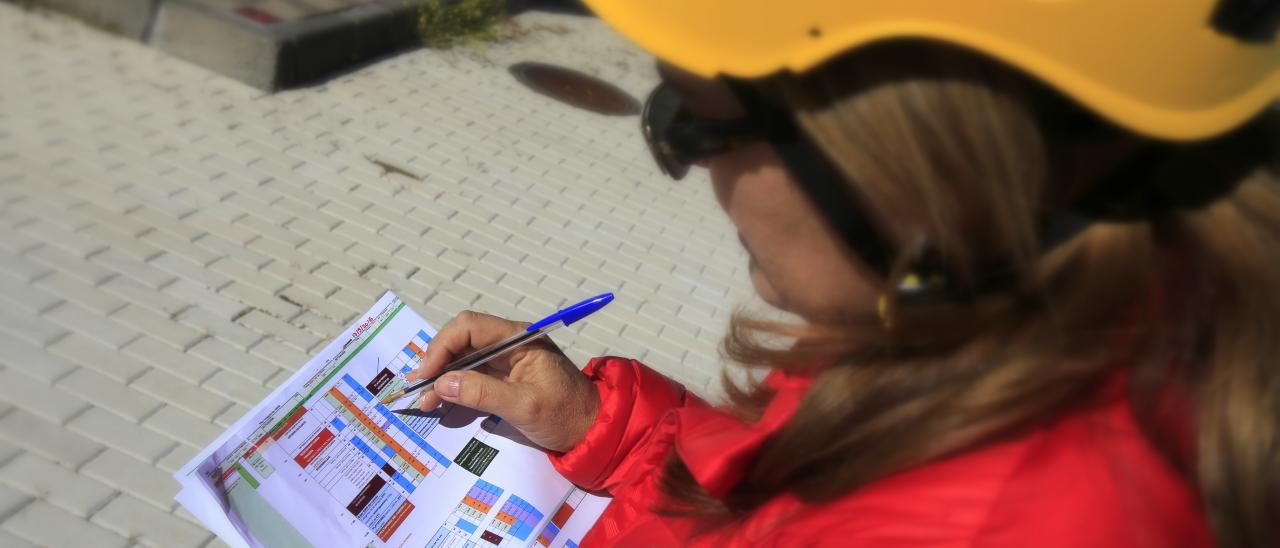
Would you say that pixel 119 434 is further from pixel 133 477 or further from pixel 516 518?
pixel 516 518

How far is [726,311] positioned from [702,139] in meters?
3.62

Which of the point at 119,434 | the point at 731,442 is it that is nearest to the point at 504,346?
the point at 731,442

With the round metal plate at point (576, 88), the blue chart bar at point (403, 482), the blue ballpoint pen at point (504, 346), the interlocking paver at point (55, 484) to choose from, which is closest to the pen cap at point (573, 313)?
the blue ballpoint pen at point (504, 346)

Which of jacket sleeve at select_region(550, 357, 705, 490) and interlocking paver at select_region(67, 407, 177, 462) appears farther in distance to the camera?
interlocking paver at select_region(67, 407, 177, 462)

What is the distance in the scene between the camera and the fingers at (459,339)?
5.57 ft

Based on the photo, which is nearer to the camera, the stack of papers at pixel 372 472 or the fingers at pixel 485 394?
the stack of papers at pixel 372 472

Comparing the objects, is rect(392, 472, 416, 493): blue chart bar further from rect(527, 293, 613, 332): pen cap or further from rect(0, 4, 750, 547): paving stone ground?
rect(0, 4, 750, 547): paving stone ground

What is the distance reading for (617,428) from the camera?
1.66 m

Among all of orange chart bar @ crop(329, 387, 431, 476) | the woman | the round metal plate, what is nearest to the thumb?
orange chart bar @ crop(329, 387, 431, 476)

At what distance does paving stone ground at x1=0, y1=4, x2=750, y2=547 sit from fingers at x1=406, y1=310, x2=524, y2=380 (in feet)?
4.86

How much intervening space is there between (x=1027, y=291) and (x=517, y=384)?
0.96m

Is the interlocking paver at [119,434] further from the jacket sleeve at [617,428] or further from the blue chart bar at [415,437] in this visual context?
the jacket sleeve at [617,428]

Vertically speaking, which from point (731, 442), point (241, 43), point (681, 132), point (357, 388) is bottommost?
point (241, 43)

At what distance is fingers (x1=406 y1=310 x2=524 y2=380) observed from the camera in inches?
66.9
